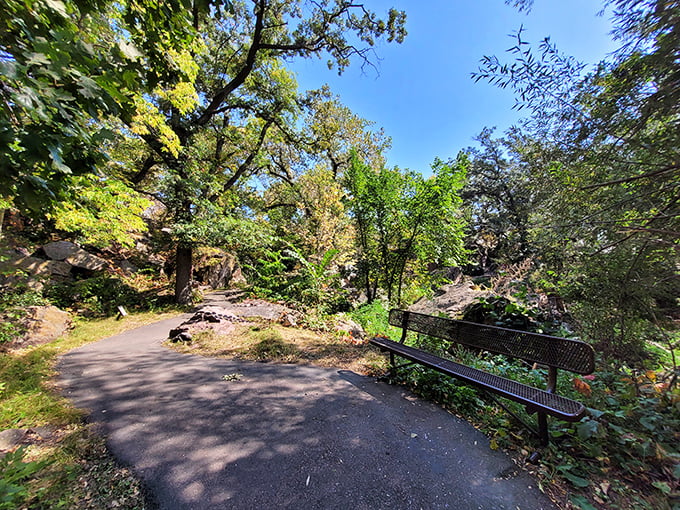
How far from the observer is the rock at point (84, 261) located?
8.65 meters

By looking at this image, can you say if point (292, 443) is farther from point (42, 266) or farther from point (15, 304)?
point (42, 266)

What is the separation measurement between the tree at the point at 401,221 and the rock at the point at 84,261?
973 cm

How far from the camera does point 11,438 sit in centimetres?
199

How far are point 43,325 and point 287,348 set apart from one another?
207 inches

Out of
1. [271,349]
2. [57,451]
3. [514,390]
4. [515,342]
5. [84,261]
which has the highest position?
[84,261]

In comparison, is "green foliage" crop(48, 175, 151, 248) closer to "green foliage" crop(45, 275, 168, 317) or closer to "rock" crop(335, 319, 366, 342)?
"green foliage" crop(45, 275, 168, 317)

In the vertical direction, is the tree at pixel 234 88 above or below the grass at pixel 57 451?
above

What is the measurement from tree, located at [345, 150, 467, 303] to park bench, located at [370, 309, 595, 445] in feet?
10.7

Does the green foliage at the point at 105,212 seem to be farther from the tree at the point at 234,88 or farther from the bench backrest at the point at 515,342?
the bench backrest at the point at 515,342

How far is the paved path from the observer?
5.61 feet

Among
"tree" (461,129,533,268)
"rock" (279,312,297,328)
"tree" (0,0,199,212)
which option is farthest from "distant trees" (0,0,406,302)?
"tree" (461,129,533,268)

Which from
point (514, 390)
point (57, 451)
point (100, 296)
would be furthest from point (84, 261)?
point (514, 390)

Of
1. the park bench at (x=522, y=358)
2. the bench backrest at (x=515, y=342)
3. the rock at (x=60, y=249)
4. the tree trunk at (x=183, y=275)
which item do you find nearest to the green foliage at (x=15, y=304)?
the rock at (x=60, y=249)

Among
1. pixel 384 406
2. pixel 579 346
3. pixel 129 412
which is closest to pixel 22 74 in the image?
pixel 129 412
